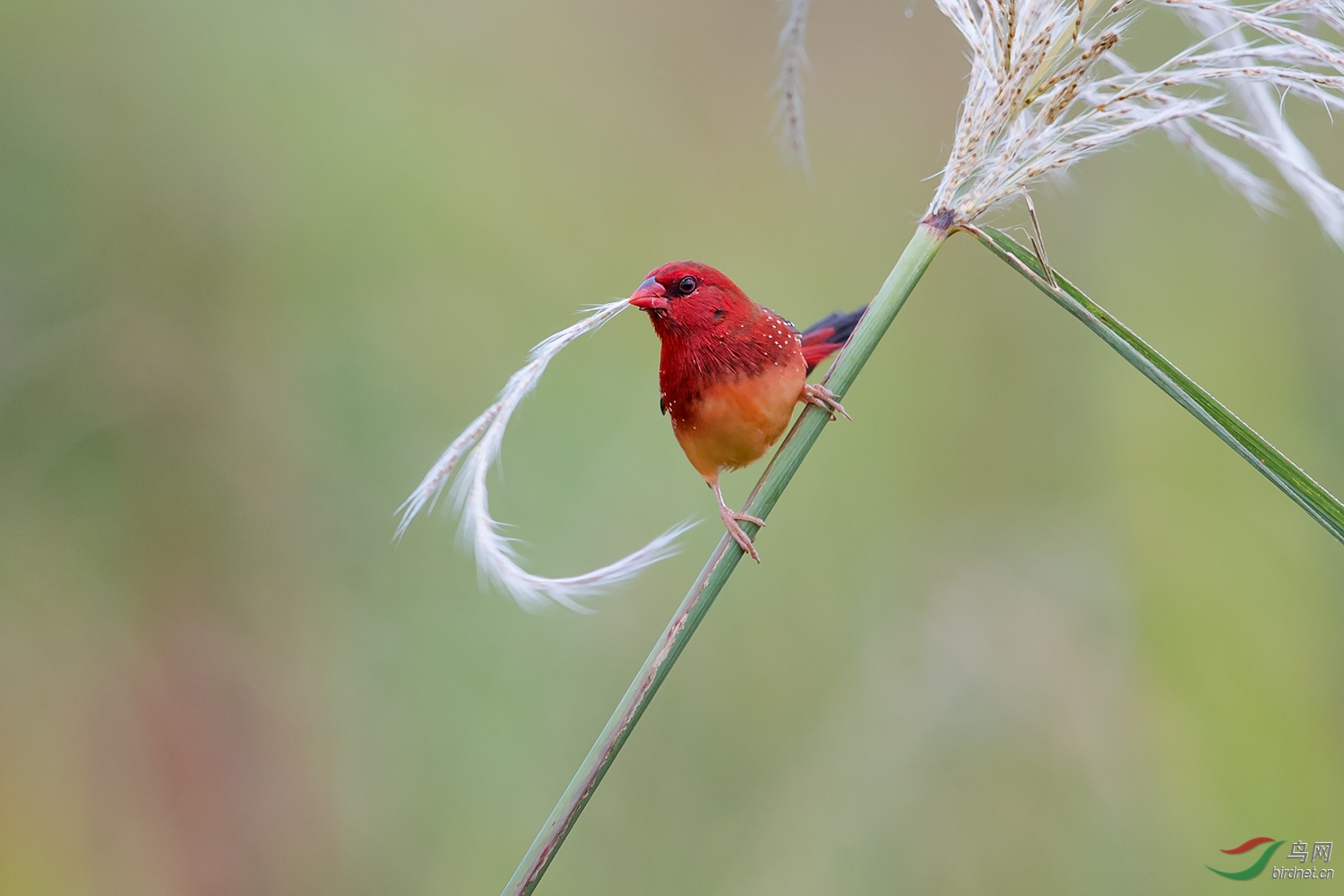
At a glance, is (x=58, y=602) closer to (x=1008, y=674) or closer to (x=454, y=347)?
(x=454, y=347)

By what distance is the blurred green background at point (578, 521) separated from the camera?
9.14 feet

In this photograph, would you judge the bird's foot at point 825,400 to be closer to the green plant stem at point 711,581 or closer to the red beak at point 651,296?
the green plant stem at point 711,581

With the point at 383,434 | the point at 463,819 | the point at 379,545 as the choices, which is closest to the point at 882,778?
the point at 463,819

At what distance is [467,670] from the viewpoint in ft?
10.4

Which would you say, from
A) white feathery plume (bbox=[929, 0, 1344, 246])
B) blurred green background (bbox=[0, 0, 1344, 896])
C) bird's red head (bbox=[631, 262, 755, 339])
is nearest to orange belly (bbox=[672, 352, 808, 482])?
bird's red head (bbox=[631, 262, 755, 339])

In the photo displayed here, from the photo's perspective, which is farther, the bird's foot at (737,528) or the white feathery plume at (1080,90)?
the bird's foot at (737,528)

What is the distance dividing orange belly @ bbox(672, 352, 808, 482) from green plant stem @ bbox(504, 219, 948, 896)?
0.64ft

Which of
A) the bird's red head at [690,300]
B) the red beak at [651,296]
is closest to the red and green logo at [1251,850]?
the bird's red head at [690,300]

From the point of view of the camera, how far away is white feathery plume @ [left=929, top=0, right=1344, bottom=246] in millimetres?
1291

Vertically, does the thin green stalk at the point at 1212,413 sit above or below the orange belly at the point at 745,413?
above

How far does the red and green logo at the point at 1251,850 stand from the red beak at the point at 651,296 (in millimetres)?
2072

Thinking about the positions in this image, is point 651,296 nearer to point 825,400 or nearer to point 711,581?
point 825,400

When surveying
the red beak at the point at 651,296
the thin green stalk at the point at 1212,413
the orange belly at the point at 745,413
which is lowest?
the orange belly at the point at 745,413

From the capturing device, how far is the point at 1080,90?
1.37m
